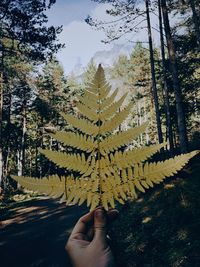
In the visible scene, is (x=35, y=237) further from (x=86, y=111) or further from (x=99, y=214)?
(x=86, y=111)

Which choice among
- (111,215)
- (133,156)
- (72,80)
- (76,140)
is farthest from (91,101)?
(72,80)

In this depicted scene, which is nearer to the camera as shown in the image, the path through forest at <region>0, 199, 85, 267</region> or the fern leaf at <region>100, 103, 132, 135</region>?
the fern leaf at <region>100, 103, 132, 135</region>

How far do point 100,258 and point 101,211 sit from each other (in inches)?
7.2

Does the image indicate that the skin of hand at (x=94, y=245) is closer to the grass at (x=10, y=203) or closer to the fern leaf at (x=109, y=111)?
the fern leaf at (x=109, y=111)

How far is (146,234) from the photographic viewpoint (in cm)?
1096

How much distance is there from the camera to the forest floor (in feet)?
29.9

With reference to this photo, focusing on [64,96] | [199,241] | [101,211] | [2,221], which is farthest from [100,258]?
[64,96]

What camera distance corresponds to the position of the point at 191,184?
12.5 m

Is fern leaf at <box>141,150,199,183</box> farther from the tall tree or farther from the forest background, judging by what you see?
the tall tree

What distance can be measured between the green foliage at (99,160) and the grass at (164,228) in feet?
25.3

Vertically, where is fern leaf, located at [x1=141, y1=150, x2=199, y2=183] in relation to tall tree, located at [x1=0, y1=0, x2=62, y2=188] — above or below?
below

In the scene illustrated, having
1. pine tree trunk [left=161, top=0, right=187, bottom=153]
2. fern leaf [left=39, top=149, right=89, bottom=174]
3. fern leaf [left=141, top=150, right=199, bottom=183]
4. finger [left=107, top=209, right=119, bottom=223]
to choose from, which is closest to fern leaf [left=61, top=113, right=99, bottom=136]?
fern leaf [left=39, top=149, right=89, bottom=174]

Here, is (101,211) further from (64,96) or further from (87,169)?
(64,96)

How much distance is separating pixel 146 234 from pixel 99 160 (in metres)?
10.6
